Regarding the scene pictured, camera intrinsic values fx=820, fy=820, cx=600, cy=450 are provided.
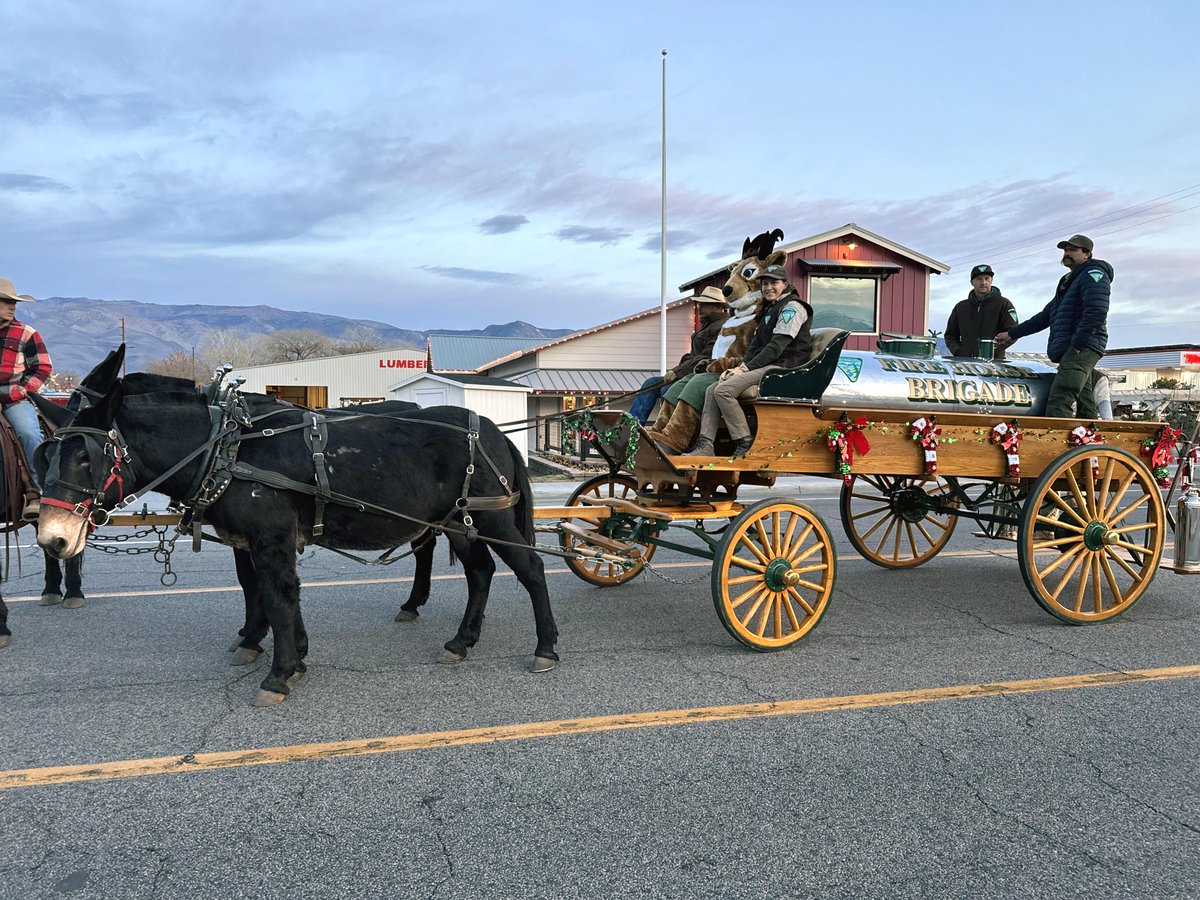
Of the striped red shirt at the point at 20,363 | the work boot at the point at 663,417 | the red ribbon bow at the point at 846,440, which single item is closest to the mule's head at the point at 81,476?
A: the striped red shirt at the point at 20,363

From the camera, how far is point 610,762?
12.3 feet

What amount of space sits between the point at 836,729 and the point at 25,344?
6.15m

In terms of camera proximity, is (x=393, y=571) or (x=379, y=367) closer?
(x=393, y=571)

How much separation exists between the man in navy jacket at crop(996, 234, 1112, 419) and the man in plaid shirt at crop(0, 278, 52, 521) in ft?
25.2

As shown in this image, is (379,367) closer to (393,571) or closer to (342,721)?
(393,571)

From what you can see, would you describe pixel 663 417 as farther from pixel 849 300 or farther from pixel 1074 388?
pixel 849 300

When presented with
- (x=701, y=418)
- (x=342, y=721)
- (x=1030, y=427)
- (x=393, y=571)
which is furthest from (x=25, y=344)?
(x=1030, y=427)

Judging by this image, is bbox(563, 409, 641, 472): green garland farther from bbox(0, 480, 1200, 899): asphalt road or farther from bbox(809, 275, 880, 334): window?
bbox(809, 275, 880, 334): window

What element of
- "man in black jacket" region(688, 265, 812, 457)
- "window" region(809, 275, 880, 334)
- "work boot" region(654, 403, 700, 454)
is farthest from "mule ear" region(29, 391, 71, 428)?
"window" region(809, 275, 880, 334)

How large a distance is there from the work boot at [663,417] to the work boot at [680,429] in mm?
154

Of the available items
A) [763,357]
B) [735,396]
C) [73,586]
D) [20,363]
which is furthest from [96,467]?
[763,357]

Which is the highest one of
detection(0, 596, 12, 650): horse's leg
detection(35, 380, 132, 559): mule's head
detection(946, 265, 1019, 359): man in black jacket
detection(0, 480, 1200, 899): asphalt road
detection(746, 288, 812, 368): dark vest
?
detection(946, 265, 1019, 359): man in black jacket

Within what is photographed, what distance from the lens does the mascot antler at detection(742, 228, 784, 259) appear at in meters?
6.59

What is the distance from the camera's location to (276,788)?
3.52 m
